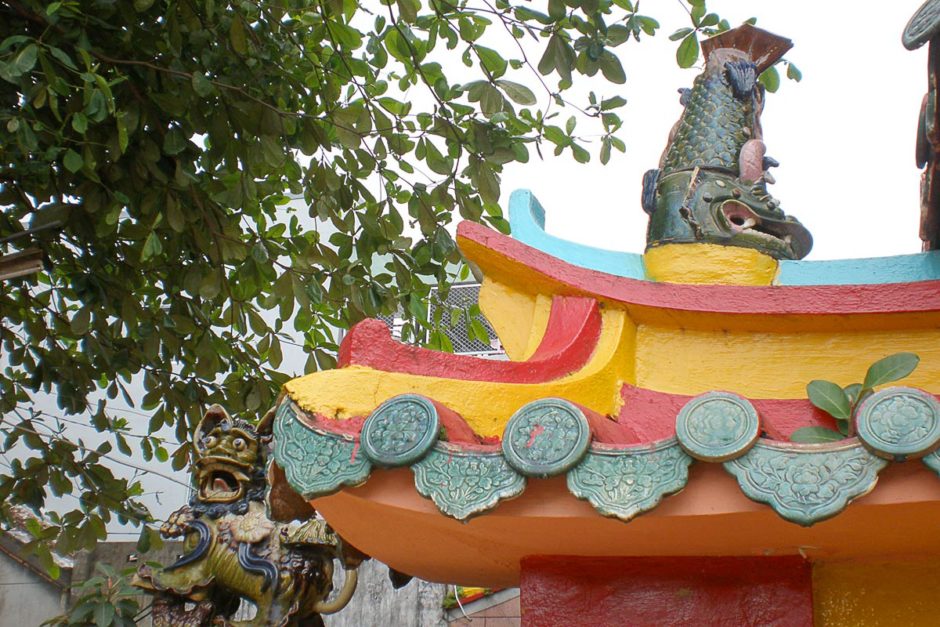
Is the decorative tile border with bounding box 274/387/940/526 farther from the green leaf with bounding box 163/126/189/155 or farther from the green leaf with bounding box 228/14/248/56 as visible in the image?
the green leaf with bounding box 228/14/248/56

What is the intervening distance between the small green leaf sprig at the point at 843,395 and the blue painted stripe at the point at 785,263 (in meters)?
0.51

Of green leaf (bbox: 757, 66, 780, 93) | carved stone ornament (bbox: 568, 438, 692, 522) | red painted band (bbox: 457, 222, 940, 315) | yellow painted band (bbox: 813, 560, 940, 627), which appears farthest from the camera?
green leaf (bbox: 757, 66, 780, 93)

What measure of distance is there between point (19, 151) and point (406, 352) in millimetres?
2465

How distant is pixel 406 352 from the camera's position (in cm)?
235

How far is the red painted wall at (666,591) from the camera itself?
218cm

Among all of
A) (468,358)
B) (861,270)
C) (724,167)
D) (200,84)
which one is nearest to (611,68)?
(724,167)

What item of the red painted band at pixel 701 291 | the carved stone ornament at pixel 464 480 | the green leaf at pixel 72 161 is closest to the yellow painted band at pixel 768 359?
the red painted band at pixel 701 291

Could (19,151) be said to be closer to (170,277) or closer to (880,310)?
(170,277)

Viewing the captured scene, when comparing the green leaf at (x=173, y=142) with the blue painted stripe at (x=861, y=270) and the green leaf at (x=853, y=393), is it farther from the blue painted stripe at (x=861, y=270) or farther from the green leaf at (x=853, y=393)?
the green leaf at (x=853, y=393)

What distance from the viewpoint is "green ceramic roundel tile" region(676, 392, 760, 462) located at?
185 centimetres

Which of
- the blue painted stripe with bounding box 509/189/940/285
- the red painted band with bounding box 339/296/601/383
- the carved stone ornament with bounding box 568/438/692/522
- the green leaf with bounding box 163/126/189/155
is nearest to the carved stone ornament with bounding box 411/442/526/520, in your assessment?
the carved stone ornament with bounding box 568/438/692/522

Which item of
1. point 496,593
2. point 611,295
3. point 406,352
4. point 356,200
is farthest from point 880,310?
point 496,593

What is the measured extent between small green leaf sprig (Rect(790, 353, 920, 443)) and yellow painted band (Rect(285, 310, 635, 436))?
46 cm

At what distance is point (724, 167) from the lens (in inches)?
111
